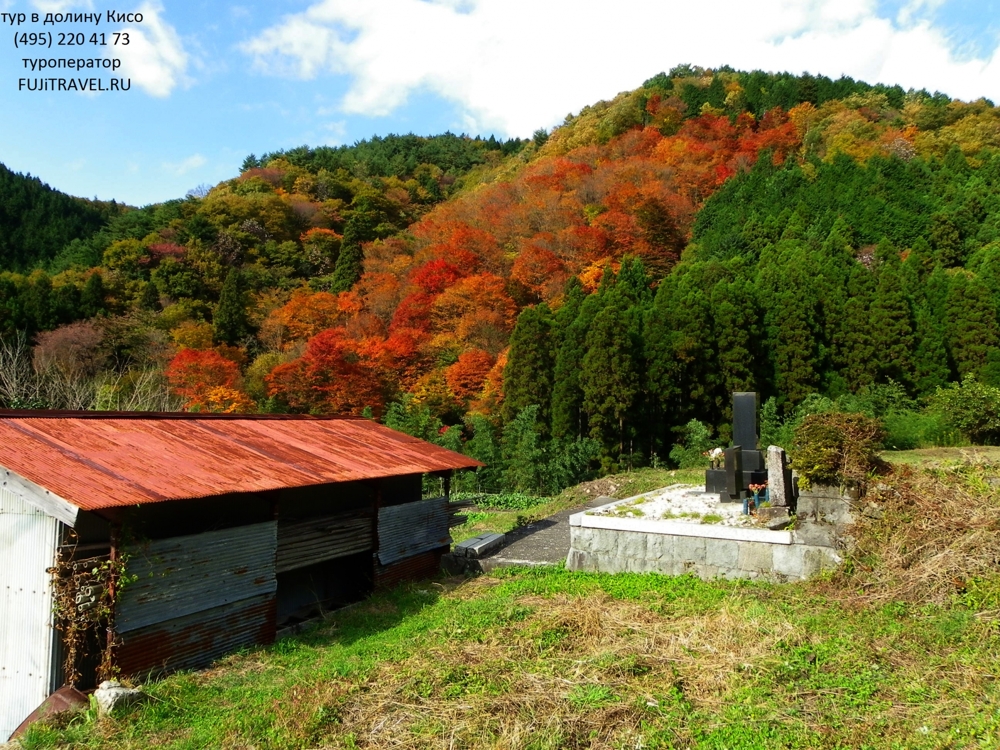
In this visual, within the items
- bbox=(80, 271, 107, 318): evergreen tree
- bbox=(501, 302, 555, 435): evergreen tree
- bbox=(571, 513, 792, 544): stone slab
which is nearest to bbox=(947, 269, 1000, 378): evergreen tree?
bbox=(501, 302, 555, 435): evergreen tree

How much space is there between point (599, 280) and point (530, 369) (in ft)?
24.5

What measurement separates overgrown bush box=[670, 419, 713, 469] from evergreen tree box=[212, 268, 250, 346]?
20.9 metres

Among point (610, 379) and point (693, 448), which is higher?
point (610, 379)

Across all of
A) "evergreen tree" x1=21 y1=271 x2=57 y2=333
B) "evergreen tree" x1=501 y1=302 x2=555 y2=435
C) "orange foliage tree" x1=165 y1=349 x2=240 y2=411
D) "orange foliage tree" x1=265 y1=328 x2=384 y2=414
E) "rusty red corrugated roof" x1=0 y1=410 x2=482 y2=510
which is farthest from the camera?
"evergreen tree" x1=21 y1=271 x2=57 y2=333

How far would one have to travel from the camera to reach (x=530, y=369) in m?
22.1

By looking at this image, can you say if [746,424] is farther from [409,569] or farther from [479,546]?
[409,569]

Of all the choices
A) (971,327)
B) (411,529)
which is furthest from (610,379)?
(971,327)

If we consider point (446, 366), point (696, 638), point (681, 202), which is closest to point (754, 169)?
point (681, 202)

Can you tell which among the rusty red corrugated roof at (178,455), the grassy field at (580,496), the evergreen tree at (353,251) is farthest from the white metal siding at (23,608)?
the evergreen tree at (353,251)

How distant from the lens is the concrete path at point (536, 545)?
1129 cm

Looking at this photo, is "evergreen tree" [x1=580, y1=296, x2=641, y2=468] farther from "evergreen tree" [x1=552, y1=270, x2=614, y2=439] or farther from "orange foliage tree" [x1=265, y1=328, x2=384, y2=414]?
"orange foliage tree" [x1=265, y1=328, x2=384, y2=414]

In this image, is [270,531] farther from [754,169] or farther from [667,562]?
[754,169]

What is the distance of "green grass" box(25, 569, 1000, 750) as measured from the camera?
4.84m

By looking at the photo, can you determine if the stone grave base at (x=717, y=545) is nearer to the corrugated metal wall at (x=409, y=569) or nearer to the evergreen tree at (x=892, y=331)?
the corrugated metal wall at (x=409, y=569)
